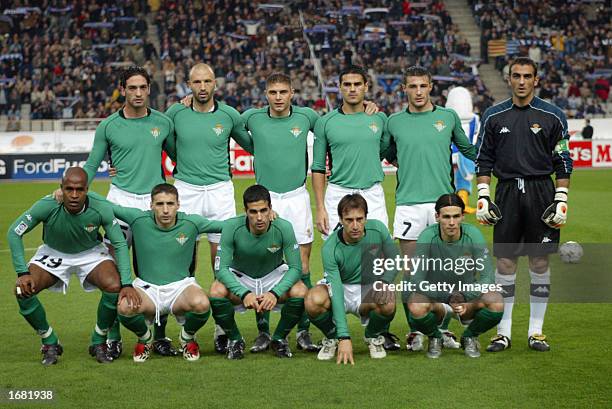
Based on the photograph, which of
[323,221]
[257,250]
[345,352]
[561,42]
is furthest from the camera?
[561,42]

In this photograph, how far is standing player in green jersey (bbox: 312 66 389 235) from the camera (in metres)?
7.10

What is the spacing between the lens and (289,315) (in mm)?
6695

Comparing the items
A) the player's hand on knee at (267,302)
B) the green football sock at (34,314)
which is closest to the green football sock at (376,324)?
the player's hand on knee at (267,302)

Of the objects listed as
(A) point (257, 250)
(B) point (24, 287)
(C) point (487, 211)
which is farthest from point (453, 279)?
(B) point (24, 287)

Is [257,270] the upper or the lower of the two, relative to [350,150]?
lower

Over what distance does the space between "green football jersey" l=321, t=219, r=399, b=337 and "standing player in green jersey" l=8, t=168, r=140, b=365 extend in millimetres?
1383

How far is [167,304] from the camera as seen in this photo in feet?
22.0

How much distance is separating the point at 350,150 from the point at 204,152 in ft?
3.91

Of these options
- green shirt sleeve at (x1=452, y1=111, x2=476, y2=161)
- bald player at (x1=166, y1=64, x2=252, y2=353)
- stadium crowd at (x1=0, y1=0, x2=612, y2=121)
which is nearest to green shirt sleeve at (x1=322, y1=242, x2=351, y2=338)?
bald player at (x1=166, y1=64, x2=252, y2=353)

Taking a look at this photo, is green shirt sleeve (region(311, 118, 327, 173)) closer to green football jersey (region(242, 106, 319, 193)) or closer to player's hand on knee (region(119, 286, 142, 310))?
green football jersey (region(242, 106, 319, 193))

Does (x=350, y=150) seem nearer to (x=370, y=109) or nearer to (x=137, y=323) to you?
(x=370, y=109)

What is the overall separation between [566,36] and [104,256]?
2930 centimetres

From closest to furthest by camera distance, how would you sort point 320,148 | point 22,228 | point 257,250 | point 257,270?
point 22,228 → point 257,250 → point 257,270 → point 320,148

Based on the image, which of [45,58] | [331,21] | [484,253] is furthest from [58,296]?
[331,21]
